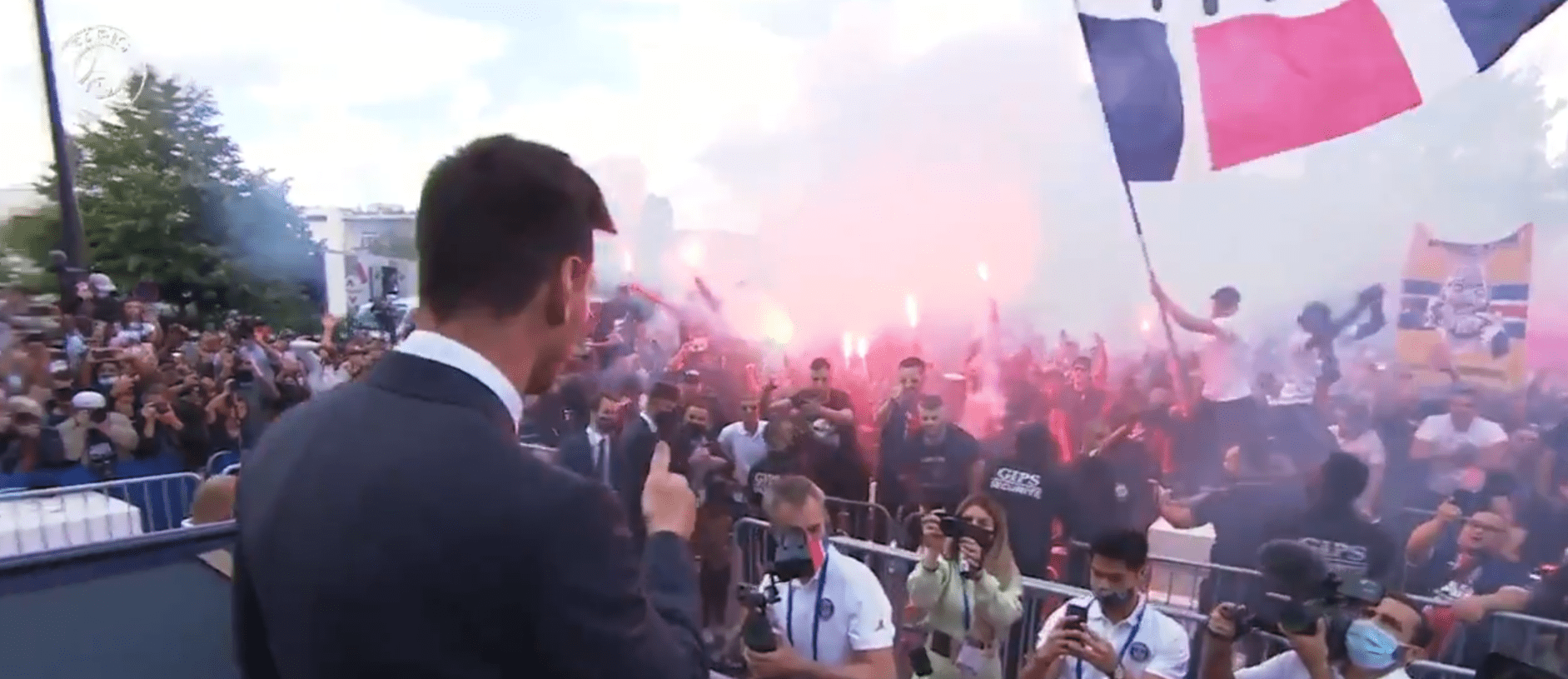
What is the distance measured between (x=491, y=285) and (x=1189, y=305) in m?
5.07

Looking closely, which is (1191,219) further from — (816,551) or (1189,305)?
(816,551)

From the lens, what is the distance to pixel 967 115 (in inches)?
249

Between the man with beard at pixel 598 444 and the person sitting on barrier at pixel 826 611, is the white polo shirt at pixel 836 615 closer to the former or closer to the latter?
the person sitting on barrier at pixel 826 611

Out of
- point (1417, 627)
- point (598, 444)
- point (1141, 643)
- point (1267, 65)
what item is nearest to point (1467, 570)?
point (1417, 627)

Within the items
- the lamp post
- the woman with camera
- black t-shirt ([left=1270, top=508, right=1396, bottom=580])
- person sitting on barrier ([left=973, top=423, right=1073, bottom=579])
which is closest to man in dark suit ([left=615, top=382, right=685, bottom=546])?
person sitting on barrier ([left=973, top=423, right=1073, bottom=579])

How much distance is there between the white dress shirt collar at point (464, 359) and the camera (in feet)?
3.67

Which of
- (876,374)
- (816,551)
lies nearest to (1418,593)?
(816,551)

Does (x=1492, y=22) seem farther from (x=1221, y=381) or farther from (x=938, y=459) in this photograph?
(x=938, y=459)

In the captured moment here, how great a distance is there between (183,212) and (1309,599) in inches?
802

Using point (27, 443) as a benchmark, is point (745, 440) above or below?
above

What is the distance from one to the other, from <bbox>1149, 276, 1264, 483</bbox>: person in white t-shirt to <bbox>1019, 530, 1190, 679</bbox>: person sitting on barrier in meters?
2.27

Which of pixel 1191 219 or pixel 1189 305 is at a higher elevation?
pixel 1191 219

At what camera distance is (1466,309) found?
16.2 ft

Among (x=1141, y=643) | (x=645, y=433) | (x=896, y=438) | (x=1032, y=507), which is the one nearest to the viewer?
(x=1141, y=643)
